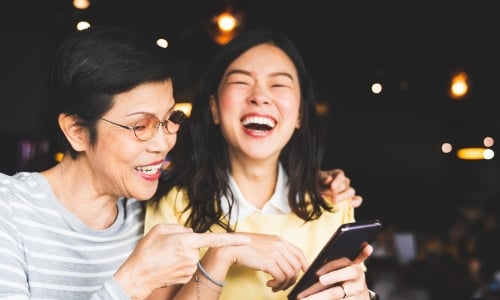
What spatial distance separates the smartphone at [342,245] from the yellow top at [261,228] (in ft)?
0.94

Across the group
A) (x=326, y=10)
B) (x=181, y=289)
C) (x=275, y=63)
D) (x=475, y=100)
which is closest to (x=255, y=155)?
(x=275, y=63)

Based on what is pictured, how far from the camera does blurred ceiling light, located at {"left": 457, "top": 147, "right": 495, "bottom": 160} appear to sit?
32.3 ft

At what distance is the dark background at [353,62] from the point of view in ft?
20.8

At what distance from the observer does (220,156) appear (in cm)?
216

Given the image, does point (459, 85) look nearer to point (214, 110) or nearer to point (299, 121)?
point (299, 121)

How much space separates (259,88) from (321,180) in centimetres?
57

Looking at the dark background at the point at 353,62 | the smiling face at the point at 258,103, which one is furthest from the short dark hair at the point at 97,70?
the dark background at the point at 353,62

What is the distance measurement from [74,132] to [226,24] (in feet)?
13.6

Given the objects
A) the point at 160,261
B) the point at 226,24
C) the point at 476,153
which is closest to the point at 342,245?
the point at 160,261

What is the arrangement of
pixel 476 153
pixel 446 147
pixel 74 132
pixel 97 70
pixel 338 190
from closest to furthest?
1. pixel 97 70
2. pixel 74 132
3. pixel 338 190
4. pixel 476 153
5. pixel 446 147

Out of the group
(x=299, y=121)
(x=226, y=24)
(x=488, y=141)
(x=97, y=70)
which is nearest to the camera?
(x=97, y=70)

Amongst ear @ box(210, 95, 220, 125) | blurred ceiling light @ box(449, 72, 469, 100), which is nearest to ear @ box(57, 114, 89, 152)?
ear @ box(210, 95, 220, 125)

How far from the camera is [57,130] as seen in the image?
1694mm

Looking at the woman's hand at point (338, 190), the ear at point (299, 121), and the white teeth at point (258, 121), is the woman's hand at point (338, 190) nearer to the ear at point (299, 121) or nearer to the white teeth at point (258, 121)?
the ear at point (299, 121)
